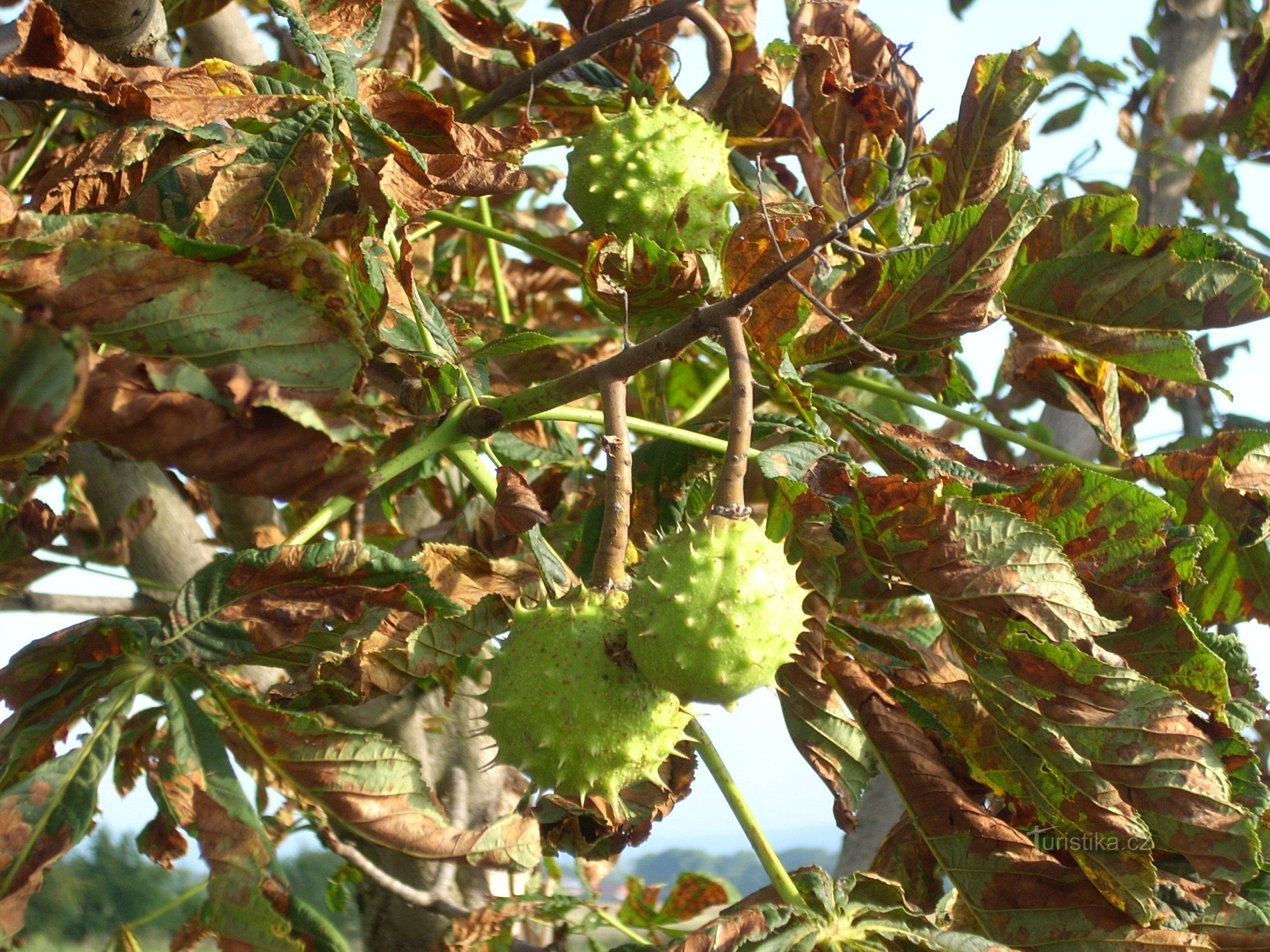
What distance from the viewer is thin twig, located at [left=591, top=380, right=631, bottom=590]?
942mm

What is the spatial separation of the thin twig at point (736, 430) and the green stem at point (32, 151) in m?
0.93

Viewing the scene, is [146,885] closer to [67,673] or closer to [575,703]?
[67,673]

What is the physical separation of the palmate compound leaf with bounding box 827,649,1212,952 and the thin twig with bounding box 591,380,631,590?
1.24 ft

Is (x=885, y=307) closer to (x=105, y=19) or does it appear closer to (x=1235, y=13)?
(x=105, y=19)

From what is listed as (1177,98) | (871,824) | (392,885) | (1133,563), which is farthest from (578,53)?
(1177,98)

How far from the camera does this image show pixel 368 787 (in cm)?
103

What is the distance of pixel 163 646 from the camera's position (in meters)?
1.09

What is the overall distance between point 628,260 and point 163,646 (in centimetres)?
59

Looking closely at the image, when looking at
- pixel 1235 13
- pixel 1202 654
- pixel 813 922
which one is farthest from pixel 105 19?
pixel 1235 13

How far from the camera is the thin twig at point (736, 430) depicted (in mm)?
901

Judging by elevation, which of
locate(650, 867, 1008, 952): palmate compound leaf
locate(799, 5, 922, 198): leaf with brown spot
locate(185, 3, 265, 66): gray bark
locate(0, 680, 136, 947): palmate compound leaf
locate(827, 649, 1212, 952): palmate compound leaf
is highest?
locate(799, 5, 922, 198): leaf with brown spot

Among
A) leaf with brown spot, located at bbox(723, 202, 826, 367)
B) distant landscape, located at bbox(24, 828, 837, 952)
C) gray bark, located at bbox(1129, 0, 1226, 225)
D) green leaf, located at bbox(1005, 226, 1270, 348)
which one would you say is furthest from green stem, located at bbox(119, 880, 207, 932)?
gray bark, located at bbox(1129, 0, 1226, 225)

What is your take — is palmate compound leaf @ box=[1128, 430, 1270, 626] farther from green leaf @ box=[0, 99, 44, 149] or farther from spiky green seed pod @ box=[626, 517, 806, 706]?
green leaf @ box=[0, 99, 44, 149]

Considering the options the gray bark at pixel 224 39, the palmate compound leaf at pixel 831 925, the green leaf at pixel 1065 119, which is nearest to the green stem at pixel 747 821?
the palmate compound leaf at pixel 831 925
